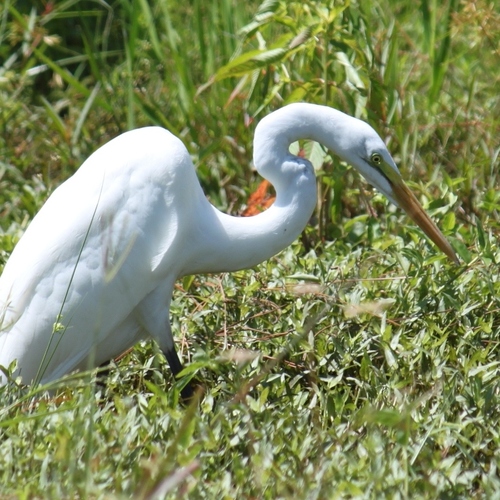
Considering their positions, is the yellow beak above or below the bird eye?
below

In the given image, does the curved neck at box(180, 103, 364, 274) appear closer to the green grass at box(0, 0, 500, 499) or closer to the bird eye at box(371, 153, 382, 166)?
A: the bird eye at box(371, 153, 382, 166)

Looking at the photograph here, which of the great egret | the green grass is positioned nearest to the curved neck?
the great egret

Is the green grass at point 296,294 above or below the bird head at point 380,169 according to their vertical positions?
below

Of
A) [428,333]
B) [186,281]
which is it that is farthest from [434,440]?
[186,281]

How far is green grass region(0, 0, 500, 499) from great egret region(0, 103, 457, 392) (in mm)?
183

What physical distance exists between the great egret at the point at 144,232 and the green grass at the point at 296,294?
0.60 feet

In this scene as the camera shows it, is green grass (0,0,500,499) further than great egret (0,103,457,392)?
No

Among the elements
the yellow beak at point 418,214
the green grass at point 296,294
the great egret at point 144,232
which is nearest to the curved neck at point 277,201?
the great egret at point 144,232

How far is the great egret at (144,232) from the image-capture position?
8.02 ft

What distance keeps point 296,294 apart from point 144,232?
623 mm

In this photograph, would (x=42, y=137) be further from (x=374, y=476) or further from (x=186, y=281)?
(x=374, y=476)

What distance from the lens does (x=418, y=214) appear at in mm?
2576

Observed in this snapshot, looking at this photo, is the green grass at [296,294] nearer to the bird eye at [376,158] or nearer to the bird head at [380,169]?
the bird head at [380,169]

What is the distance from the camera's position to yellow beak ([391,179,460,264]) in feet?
8.34
